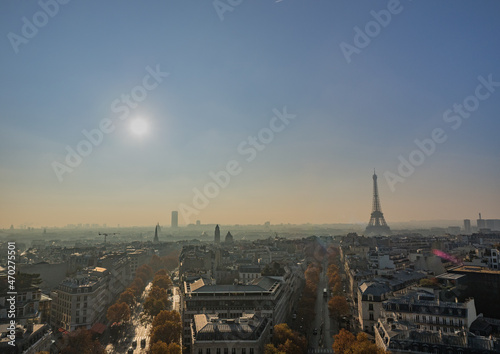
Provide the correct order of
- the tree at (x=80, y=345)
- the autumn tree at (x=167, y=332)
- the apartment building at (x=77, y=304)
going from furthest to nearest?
the apartment building at (x=77, y=304) < the autumn tree at (x=167, y=332) < the tree at (x=80, y=345)

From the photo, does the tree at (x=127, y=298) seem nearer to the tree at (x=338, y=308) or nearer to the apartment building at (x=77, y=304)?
the apartment building at (x=77, y=304)

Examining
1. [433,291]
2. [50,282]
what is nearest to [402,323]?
[433,291]

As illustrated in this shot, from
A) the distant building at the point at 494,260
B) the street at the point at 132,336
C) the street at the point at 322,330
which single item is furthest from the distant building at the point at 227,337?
the distant building at the point at 494,260

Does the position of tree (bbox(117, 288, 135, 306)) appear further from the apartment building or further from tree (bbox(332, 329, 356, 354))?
tree (bbox(332, 329, 356, 354))

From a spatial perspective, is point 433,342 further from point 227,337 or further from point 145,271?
point 145,271

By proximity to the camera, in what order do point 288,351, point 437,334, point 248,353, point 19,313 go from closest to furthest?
point 437,334 < point 248,353 < point 288,351 < point 19,313

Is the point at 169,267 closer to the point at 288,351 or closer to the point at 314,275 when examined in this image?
the point at 314,275

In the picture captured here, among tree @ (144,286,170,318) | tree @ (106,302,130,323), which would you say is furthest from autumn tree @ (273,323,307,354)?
tree @ (106,302,130,323)
